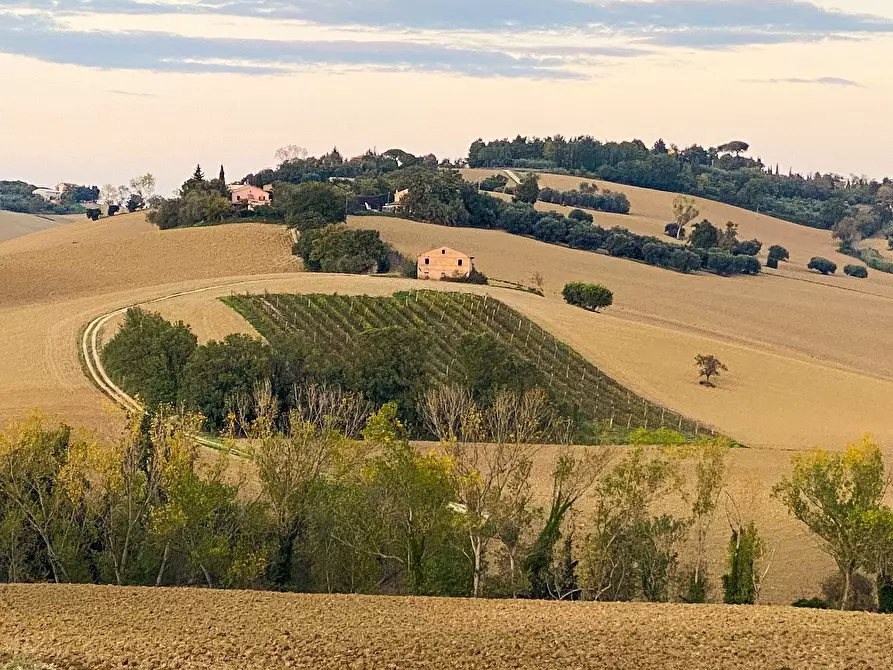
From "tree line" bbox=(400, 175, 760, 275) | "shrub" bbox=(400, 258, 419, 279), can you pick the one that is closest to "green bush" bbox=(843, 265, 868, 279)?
"tree line" bbox=(400, 175, 760, 275)

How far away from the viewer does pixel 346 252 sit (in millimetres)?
101438

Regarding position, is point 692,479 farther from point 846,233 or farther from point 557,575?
point 846,233

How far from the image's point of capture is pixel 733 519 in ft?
141

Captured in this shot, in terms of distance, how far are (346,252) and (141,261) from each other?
66.7 ft

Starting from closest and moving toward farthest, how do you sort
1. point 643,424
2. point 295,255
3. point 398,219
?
point 643,424, point 295,255, point 398,219

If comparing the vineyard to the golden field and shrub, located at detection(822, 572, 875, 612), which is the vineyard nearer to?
the golden field

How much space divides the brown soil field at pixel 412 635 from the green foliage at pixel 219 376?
29.5m

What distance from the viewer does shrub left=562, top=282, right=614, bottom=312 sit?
95.3 meters

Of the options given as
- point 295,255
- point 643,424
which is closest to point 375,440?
point 643,424

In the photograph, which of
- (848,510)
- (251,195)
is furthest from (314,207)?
(848,510)

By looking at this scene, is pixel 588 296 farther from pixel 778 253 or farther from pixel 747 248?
pixel 778 253

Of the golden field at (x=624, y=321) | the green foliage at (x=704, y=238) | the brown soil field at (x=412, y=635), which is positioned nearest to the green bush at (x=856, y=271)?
the golden field at (x=624, y=321)

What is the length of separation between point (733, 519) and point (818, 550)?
3.19 meters

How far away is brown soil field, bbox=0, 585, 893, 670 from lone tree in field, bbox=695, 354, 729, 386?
1791 inches
